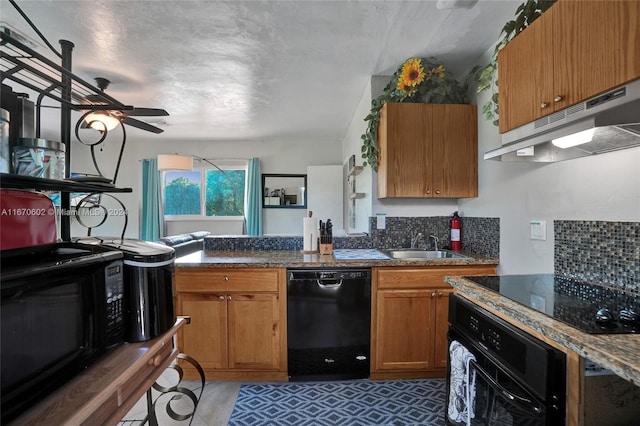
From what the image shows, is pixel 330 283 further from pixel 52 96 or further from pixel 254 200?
pixel 254 200

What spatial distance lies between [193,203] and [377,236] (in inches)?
158

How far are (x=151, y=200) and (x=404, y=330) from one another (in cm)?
485

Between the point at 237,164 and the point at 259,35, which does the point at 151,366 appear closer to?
the point at 259,35

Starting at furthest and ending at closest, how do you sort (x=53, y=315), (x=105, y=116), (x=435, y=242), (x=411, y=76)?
(x=435, y=242) → (x=411, y=76) → (x=105, y=116) → (x=53, y=315)

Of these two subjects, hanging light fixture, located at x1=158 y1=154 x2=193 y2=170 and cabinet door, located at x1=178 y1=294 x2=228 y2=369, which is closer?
cabinet door, located at x1=178 y1=294 x2=228 y2=369

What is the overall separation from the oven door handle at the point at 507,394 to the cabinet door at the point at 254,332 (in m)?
1.34

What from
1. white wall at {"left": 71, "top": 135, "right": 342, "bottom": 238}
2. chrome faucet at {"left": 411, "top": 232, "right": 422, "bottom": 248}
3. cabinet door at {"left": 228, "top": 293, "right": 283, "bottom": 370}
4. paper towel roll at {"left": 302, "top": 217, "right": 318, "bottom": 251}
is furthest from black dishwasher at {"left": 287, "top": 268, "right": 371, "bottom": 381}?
white wall at {"left": 71, "top": 135, "right": 342, "bottom": 238}

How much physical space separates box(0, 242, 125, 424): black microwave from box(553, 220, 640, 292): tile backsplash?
1.97m

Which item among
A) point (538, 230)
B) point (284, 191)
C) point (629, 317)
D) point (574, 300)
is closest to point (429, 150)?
point (538, 230)

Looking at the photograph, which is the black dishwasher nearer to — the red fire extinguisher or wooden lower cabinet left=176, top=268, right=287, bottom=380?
wooden lower cabinet left=176, top=268, right=287, bottom=380

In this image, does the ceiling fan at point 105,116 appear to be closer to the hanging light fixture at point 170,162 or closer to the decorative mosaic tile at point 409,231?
the hanging light fixture at point 170,162

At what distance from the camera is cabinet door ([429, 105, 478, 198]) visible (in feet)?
8.07

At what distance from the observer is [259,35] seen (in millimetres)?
2115

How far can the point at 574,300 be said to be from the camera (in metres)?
1.25
